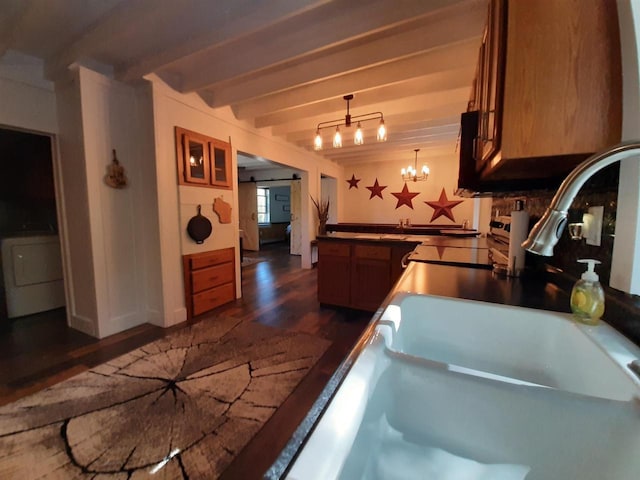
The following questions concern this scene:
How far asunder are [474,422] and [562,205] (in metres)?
0.46

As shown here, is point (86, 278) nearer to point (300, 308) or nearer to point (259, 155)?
point (300, 308)

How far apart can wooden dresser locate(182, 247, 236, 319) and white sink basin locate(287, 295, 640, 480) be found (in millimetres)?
2651

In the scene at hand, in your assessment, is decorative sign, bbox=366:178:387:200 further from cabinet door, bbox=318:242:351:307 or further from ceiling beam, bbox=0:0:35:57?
ceiling beam, bbox=0:0:35:57

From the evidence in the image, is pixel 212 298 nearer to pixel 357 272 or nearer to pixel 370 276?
pixel 357 272

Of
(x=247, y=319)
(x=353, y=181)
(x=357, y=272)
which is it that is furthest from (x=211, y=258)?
(x=353, y=181)

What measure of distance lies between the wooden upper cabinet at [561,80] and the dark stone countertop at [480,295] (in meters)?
0.46

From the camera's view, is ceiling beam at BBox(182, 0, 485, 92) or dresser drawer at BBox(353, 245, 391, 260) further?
dresser drawer at BBox(353, 245, 391, 260)

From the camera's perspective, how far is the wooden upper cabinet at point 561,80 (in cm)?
70

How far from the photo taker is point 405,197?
629 cm

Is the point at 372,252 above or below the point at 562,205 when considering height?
below

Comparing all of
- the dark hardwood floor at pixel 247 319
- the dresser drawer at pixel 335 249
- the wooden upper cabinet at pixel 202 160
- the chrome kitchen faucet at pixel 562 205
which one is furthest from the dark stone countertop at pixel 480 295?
the wooden upper cabinet at pixel 202 160

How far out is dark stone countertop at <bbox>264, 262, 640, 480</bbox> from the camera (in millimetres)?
398

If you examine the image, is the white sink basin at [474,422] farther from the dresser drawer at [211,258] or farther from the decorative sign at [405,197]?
the decorative sign at [405,197]

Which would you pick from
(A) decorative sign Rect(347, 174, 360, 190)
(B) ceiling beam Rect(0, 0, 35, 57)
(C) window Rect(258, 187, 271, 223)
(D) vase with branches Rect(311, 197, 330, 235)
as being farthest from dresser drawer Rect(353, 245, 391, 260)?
(C) window Rect(258, 187, 271, 223)
